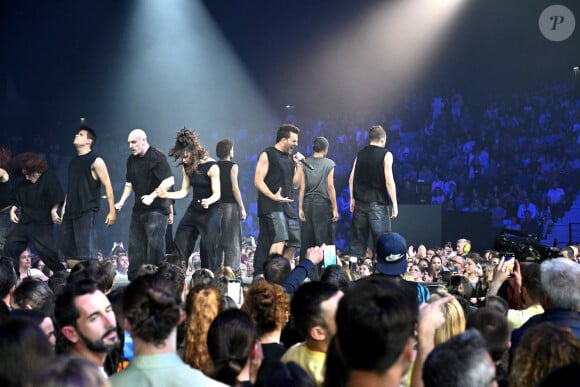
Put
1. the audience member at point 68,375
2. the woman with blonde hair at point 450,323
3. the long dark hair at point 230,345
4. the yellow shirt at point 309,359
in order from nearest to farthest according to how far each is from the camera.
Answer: the audience member at point 68,375 → the long dark hair at point 230,345 → the yellow shirt at point 309,359 → the woman with blonde hair at point 450,323

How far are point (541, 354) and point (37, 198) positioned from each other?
301 inches

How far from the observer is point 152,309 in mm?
3199

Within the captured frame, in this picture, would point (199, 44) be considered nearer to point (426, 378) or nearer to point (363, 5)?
point (363, 5)

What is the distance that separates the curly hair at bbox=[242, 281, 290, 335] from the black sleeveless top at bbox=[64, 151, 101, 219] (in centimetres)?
571

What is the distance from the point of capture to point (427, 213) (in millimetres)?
18641

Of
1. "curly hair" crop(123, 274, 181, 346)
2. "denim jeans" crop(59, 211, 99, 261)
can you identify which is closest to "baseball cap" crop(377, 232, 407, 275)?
"curly hair" crop(123, 274, 181, 346)

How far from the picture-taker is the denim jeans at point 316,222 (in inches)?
424

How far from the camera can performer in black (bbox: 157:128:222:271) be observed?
384 inches

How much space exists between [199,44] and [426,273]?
10471 millimetres

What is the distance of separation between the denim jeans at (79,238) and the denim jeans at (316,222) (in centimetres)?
263

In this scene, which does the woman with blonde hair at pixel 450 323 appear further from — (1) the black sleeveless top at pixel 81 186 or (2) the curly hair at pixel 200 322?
(1) the black sleeveless top at pixel 81 186

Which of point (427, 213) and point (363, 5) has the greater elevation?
point (363, 5)

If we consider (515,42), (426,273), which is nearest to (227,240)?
(426,273)

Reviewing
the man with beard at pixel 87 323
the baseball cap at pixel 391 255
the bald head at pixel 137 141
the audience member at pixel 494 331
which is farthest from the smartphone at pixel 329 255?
the bald head at pixel 137 141
